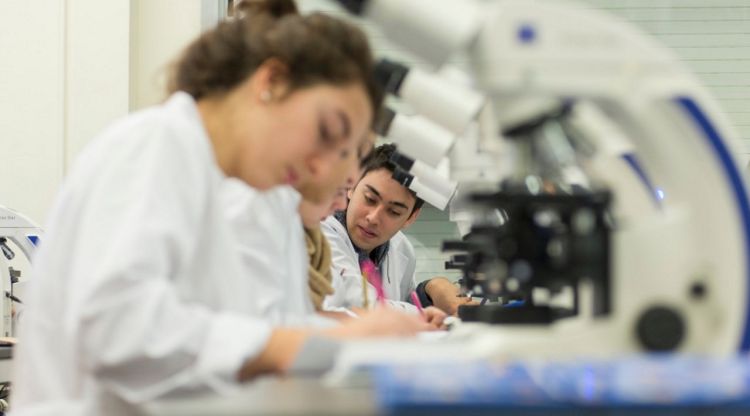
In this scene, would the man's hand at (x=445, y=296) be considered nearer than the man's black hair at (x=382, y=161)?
No

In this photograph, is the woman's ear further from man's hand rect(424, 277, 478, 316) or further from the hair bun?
man's hand rect(424, 277, 478, 316)

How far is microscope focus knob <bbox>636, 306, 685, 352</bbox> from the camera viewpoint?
1.22 metres

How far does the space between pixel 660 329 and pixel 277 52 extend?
64 cm

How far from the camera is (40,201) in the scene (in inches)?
215

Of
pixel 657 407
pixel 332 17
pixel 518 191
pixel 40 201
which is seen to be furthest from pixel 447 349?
pixel 40 201

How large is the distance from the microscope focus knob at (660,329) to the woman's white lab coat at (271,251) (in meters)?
0.74

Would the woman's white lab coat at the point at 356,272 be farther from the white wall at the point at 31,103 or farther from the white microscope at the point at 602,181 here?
the white wall at the point at 31,103

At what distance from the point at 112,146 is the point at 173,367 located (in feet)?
1.05

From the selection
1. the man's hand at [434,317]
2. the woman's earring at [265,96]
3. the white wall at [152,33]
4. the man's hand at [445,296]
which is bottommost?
the man's hand at [445,296]

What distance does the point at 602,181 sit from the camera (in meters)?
1.35

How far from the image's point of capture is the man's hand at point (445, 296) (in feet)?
12.8

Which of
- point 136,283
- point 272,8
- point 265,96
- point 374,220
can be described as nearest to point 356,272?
point 374,220

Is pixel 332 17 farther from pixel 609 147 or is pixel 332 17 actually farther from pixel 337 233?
pixel 337 233

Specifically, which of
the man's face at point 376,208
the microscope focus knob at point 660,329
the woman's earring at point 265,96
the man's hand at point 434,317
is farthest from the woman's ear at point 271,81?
the man's face at point 376,208
